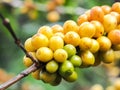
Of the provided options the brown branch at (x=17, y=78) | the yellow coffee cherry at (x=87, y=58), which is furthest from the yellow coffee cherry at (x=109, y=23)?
the brown branch at (x=17, y=78)

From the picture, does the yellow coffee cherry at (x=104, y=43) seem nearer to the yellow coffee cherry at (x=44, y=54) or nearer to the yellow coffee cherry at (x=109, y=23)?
the yellow coffee cherry at (x=109, y=23)

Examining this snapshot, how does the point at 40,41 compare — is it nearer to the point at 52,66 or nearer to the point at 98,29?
the point at 52,66

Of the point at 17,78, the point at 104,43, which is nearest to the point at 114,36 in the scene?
the point at 104,43

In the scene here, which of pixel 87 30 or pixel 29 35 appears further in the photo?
pixel 29 35

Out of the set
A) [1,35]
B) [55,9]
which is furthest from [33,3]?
[1,35]

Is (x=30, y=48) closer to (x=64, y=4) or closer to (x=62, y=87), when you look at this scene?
(x=64, y=4)

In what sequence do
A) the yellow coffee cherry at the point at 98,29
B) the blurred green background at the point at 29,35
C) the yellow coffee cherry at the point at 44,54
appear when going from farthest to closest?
the blurred green background at the point at 29,35 < the yellow coffee cherry at the point at 98,29 < the yellow coffee cherry at the point at 44,54
